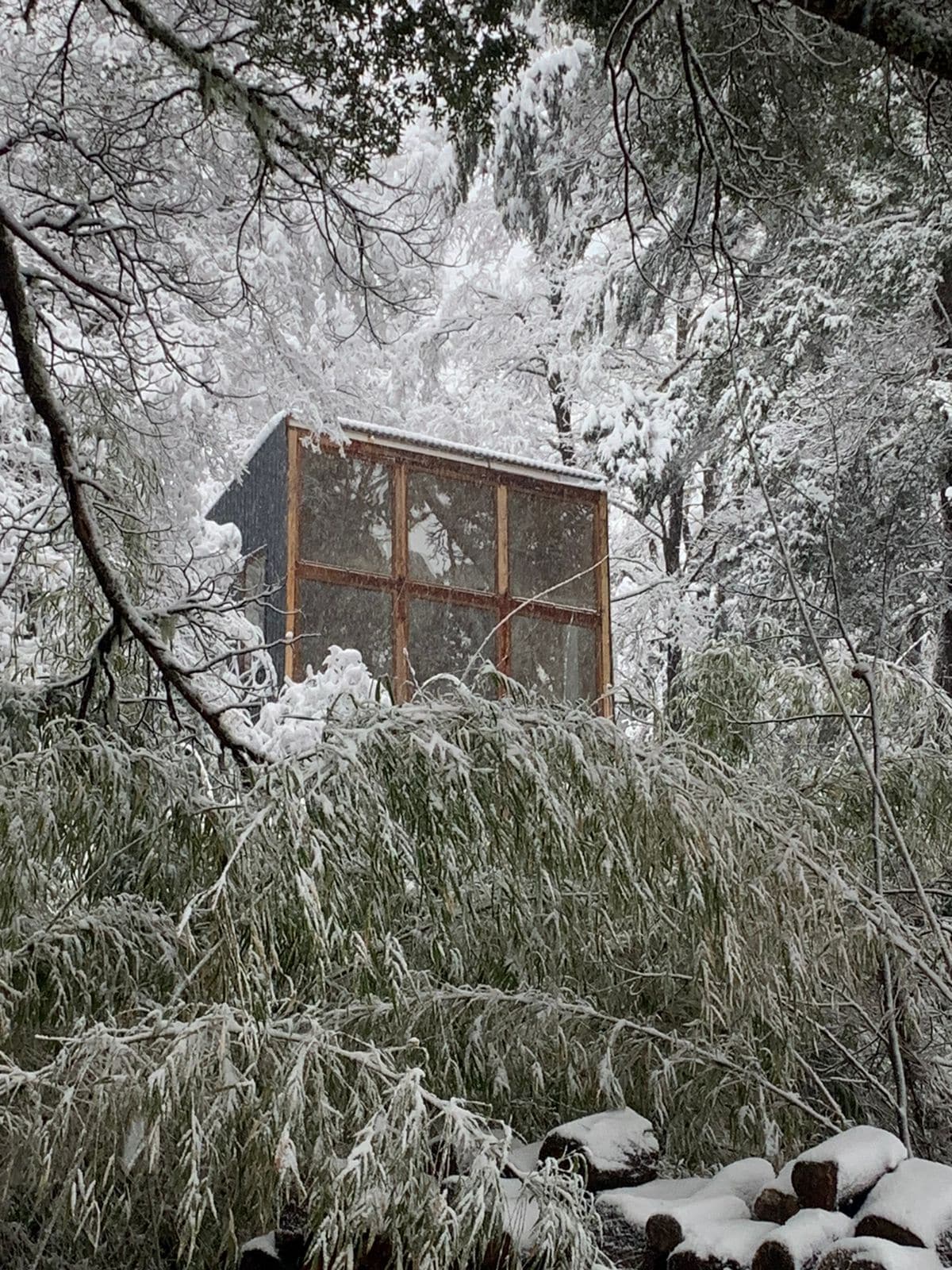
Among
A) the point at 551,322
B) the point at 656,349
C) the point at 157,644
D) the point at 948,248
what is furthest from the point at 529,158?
the point at 656,349

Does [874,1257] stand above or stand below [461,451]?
below

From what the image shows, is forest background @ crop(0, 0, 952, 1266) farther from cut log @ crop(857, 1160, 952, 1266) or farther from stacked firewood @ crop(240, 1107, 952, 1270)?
cut log @ crop(857, 1160, 952, 1266)

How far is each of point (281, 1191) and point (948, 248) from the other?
5838 mm

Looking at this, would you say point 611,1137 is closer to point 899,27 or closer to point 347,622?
point 899,27

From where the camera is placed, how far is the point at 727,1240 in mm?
2006

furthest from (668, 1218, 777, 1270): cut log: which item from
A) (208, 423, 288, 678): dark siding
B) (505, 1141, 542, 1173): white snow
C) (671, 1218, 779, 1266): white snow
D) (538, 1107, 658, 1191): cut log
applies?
(208, 423, 288, 678): dark siding

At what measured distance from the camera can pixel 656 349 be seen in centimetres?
1120

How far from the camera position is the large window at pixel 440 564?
20.0 feet

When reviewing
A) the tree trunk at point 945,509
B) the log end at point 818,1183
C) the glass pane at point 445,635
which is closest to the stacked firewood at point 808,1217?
the log end at point 818,1183

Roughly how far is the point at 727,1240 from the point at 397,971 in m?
0.76

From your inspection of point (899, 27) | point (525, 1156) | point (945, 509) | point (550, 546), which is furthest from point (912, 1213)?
point (945, 509)

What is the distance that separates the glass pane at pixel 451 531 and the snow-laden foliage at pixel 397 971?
10.7 feet

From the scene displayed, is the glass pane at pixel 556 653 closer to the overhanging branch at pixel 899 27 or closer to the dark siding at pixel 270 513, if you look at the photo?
the dark siding at pixel 270 513

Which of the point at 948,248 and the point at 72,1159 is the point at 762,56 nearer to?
the point at 72,1159
